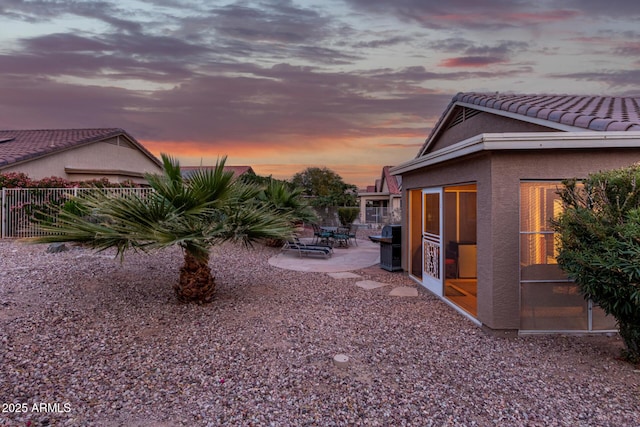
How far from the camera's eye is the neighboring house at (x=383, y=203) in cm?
2830

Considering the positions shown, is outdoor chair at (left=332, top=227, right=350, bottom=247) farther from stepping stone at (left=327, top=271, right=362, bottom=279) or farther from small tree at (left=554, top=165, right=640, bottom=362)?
small tree at (left=554, top=165, right=640, bottom=362)

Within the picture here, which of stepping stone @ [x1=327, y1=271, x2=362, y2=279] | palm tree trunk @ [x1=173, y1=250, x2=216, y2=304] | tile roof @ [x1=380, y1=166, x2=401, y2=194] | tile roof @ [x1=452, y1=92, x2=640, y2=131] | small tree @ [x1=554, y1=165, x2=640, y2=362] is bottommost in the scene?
stepping stone @ [x1=327, y1=271, x2=362, y2=279]

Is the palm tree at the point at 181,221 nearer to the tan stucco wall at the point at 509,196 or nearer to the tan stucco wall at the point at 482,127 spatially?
the tan stucco wall at the point at 509,196

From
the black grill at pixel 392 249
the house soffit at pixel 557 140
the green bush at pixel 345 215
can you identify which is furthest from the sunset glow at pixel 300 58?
the green bush at pixel 345 215

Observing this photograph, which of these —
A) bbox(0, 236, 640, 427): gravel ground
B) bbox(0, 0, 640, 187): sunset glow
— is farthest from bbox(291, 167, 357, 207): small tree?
bbox(0, 236, 640, 427): gravel ground

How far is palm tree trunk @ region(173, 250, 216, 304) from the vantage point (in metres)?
6.12

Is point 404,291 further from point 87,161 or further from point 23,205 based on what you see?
point 87,161

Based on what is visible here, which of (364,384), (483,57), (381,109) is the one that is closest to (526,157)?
(364,384)

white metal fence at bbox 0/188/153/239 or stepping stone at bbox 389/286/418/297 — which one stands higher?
white metal fence at bbox 0/188/153/239

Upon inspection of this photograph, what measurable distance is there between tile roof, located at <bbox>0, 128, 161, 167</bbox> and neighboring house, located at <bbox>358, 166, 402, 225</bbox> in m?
18.1

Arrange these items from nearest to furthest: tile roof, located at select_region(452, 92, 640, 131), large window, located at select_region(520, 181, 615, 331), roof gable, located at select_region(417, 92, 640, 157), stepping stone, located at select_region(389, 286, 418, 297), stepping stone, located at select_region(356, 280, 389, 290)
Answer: large window, located at select_region(520, 181, 615, 331) < tile roof, located at select_region(452, 92, 640, 131) < roof gable, located at select_region(417, 92, 640, 157) < stepping stone, located at select_region(389, 286, 418, 297) < stepping stone, located at select_region(356, 280, 389, 290)

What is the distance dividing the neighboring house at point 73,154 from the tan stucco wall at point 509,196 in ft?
45.9

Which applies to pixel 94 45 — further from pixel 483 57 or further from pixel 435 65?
pixel 483 57

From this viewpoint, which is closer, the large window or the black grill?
the large window
